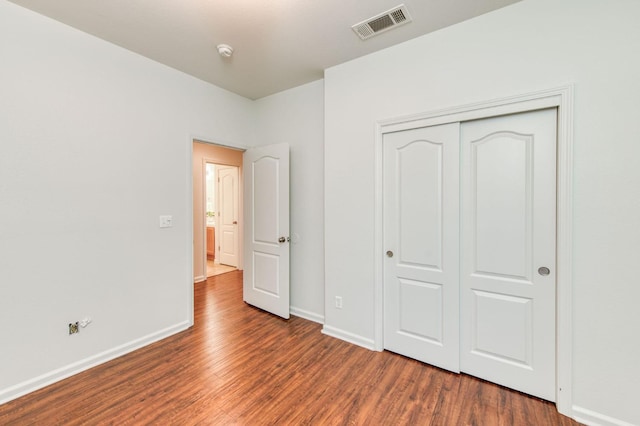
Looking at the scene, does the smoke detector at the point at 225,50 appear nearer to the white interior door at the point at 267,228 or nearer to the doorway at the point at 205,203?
the white interior door at the point at 267,228

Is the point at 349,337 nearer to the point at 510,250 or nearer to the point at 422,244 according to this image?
the point at 422,244

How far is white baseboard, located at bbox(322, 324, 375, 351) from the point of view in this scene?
8.28ft

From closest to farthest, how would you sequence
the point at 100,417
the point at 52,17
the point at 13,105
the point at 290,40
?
the point at 100,417, the point at 13,105, the point at 52,17, the point at 290,40

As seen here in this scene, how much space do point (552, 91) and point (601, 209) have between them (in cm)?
81

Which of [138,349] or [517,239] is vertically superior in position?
[517,239]

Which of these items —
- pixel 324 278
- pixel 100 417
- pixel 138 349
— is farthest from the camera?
pixel 324 278

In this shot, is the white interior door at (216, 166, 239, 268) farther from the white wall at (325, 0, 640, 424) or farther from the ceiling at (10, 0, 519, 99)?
the white wall at (325, 0, 640, 424)

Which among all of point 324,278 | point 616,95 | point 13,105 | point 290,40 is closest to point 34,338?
point 13,105

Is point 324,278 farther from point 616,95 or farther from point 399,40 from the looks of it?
point 616,95

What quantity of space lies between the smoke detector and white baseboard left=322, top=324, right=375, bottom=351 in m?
2.84

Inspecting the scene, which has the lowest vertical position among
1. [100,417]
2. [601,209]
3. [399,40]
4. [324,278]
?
[100,417]

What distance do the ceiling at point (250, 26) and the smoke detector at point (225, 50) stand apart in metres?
0.04

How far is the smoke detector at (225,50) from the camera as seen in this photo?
233 centimetres

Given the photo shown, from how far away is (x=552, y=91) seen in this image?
1.74m
